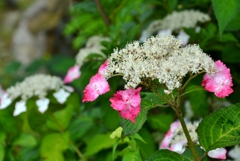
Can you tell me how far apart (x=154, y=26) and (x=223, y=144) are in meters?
0.86

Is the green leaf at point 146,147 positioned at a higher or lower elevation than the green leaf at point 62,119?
lower

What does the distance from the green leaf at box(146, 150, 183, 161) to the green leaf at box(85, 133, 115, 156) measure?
54 cm

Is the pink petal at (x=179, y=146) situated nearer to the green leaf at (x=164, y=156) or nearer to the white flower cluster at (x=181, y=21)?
the green leaf at (x=164, y=156)

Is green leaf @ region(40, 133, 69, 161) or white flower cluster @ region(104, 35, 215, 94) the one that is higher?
white flower cluster @ region(104, 35, 215, 94)

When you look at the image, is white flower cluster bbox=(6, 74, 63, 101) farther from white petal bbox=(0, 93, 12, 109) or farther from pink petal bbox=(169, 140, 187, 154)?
pink petal bbox=(169, 140, 187, 154)

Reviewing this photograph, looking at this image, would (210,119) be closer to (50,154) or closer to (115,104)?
(115,104)

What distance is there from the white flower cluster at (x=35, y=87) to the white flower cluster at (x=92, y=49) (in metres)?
0.15

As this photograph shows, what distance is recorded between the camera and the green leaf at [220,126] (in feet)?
3.01

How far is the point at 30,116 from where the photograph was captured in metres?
1.55

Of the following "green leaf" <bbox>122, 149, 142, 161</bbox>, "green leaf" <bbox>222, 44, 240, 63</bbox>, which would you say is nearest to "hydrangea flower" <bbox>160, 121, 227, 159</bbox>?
"green leaf" <bbox>122, 149, 142, 161</bbox>

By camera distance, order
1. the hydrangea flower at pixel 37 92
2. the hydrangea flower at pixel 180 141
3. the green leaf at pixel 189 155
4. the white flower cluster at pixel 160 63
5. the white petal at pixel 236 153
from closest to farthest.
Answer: the white flower cluster at pixel 160 63 < the green leaf at pixel 189 155 < the hydrangea flower at pixel 180 141 < the white petal at pixel 236 153 < the hydrangea flower at pixel 37 92

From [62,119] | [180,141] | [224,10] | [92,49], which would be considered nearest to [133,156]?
[180,141]

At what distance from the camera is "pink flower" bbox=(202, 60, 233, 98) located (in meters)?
0.88

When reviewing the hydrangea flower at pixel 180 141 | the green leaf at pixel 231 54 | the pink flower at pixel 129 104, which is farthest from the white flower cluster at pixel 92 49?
the pink flower at pixel 129 104
